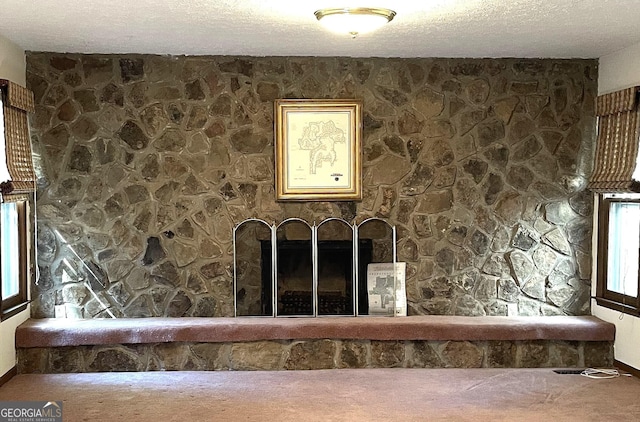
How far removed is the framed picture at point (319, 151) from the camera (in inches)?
217

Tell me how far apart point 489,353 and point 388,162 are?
5.38 feet

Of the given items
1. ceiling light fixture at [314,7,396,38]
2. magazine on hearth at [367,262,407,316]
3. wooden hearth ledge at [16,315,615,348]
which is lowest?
wooden hearth ledge at [16,315,615,348]

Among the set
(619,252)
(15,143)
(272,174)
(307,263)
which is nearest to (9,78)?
(15,143)

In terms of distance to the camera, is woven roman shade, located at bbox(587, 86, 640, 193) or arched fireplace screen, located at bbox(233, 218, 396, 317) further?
arched fireplace screen, located at bbox(233, 218, 396, 317)

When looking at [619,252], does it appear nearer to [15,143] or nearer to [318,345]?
[318,345]

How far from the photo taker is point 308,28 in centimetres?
452

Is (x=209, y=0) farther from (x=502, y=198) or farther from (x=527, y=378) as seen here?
(x=527, y=378)

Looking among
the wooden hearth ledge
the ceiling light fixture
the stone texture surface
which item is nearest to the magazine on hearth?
the wooden hearth ledge

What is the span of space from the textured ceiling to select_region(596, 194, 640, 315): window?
116 cm

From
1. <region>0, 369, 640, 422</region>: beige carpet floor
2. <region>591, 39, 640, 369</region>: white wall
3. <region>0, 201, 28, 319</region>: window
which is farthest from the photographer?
<region>591, 39, 640, 369</region>: white wall

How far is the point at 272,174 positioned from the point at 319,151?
41cm

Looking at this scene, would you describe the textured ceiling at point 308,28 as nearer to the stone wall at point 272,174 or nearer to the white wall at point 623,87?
the white wall at point 623,87

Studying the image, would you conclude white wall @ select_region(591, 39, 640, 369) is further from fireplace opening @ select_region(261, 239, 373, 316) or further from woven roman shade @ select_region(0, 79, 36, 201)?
woven roman shade @ select_region(0, 79, 36, 201)

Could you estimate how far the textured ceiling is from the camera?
→ 394 centimetres
